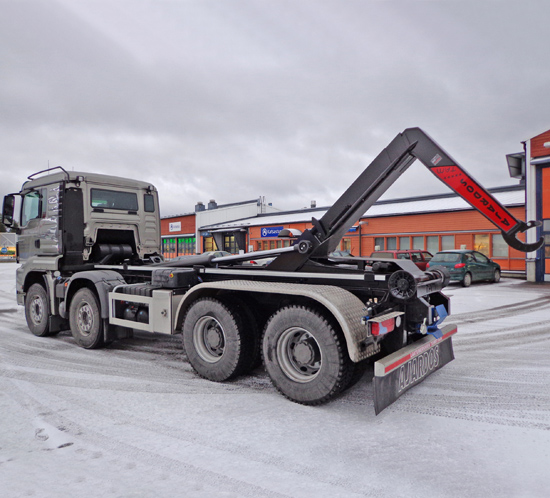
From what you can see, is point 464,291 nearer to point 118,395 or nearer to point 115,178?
point 115,178

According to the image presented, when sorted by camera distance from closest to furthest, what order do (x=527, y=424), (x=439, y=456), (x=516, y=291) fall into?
(x=439, y=456) < (x=527, y=424) < (x=516, y=291)

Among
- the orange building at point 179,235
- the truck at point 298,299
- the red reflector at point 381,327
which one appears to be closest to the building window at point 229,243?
the orange building at point 179,235

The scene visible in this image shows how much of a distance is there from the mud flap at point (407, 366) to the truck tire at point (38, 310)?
5.96m

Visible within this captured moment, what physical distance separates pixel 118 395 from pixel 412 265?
3442 mm

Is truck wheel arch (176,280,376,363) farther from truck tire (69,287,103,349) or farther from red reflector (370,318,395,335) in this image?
truck tire (69,287,103,349)

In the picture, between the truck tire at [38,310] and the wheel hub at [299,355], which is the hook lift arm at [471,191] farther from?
the truck tire at [38,310]

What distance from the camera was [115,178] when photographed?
7.58m

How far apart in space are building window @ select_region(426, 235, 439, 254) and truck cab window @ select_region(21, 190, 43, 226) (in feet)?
66.7

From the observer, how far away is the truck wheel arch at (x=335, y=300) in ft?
12.2

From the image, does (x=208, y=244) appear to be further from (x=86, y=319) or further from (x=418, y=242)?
(x=86, y=319)

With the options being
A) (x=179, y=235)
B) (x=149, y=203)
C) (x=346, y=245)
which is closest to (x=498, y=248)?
(x=346, y=245)

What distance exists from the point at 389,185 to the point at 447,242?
19607mm

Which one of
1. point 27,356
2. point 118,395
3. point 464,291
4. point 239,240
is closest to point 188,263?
point 118,395

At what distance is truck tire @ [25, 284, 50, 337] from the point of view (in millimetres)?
7196
